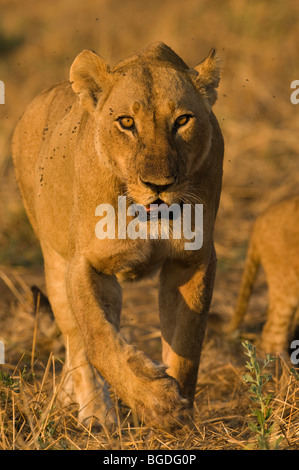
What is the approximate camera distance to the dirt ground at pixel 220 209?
416 cm

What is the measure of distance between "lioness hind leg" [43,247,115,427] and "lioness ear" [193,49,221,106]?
1606 mm

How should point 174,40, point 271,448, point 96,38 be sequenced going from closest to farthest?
point 271,448 < point 174,40 < point 96,38

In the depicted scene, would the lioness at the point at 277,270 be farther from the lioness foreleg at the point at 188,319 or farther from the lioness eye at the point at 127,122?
the lioness eye at the point at 127,122

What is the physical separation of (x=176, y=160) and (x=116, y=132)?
362 millimetres

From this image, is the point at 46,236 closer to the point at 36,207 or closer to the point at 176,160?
the point at 36,207

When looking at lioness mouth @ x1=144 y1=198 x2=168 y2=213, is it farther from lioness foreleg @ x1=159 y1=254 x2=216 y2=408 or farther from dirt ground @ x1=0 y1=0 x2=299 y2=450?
dirt ground @ x1=0 y1=0 x2=299 y2=450

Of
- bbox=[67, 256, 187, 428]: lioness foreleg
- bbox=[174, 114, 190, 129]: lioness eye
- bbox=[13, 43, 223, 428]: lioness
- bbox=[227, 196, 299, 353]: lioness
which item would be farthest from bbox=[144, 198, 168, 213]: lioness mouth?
bbox=[227, 196, 299, 353]: lioness

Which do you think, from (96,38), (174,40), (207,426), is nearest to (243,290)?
(207,426)

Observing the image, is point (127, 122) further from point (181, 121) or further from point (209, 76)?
point (209, 76)

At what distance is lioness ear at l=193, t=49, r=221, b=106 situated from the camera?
4242mm

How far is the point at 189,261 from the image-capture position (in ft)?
14.3

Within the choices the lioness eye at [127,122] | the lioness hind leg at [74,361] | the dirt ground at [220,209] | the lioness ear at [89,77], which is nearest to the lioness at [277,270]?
the dirt ground at [220,209]

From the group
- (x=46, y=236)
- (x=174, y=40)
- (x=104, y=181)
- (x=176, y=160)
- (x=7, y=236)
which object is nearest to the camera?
(x=176, y=160)

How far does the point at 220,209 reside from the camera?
33.5ft
